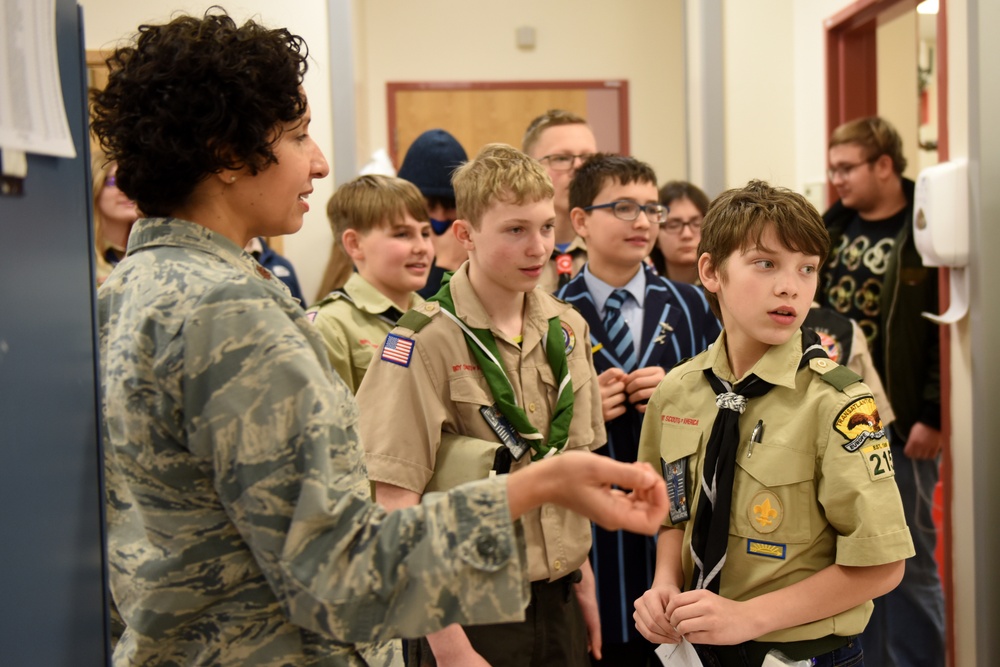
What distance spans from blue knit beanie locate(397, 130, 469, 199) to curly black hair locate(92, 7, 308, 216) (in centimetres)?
180

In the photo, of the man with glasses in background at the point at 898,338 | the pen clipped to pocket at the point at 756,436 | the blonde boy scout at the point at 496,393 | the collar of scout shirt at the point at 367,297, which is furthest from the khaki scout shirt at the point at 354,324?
the man with glasses in background at the point at 898,338

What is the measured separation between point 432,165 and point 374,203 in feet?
1.53

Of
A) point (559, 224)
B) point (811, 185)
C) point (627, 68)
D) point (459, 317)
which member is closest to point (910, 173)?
point (627, 68)

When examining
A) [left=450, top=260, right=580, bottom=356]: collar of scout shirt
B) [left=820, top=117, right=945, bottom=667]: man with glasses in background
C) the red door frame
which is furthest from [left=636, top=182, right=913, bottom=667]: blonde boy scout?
the red door frame

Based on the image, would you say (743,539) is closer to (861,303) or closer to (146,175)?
(146,175)

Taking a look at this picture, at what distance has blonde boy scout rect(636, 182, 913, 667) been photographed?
59.2 inches

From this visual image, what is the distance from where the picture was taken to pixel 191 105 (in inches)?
44.1

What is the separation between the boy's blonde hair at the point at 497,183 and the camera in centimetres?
188

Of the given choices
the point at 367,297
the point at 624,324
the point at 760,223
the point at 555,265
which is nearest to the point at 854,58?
the point at 555,265

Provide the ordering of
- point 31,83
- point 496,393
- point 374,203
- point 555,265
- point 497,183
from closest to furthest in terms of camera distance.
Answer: point 31,83
point 496,393
point 497,183
point 374,203
point 555,265

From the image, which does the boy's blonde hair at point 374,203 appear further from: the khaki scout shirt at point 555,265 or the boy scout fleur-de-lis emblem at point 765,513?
the boy scout fleur-de-lis emblem at point 765,513

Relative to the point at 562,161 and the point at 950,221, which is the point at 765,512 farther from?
the point at 562,161

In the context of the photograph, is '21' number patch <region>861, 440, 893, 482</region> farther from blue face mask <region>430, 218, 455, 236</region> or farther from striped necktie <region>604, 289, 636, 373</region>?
blue face mask <region>430, 218, 455, 236</region>

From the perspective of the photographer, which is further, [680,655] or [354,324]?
[354,324]
